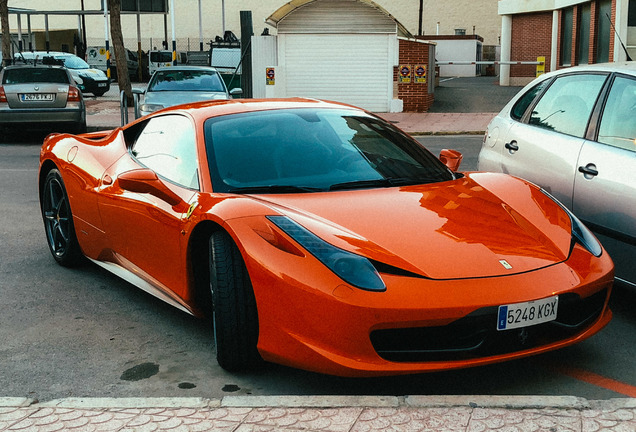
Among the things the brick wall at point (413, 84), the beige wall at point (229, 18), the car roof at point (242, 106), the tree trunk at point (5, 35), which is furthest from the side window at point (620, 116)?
the beige wall at point (229, 18)

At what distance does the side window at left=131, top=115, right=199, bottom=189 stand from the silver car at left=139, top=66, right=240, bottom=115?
10192 millimetres

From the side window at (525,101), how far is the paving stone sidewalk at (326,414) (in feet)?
10.7

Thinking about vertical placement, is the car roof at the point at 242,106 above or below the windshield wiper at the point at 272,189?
above

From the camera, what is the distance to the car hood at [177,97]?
15724mm

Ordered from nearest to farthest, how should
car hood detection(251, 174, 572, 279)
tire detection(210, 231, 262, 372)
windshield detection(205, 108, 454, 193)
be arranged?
1. car hood detection(251, 174, 572, 279)
2. tire detection(210, 231, 262, 372)
3. windshield detection(205, 108, 454, 193)

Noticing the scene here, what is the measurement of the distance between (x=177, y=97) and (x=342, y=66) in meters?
9.73

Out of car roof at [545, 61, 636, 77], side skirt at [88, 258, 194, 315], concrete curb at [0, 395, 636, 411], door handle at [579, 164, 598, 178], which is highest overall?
car roof at [545, 61, 636, 77]

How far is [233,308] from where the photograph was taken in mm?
3920

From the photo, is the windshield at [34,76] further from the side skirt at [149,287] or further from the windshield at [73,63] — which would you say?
the windshield at [73,63]

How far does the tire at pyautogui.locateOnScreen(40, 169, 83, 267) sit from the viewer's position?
242 inches

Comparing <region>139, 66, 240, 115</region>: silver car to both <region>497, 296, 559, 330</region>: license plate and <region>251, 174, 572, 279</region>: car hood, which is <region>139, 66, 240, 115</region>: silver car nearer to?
<region>251, 174, 572, 279</region>: car hood

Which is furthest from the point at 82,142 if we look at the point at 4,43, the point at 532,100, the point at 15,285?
the point at 4,43

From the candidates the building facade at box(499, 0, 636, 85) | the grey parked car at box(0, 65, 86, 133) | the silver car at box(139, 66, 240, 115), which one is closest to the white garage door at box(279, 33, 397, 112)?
the building facade at box(499, 0, 636, 85)

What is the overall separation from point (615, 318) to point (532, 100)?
187 centimetres
